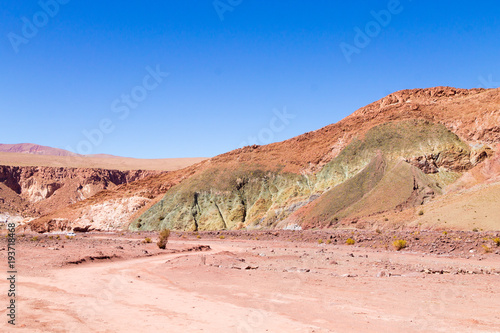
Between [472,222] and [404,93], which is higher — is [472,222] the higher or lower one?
the lower one

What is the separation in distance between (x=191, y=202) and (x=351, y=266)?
137 ft

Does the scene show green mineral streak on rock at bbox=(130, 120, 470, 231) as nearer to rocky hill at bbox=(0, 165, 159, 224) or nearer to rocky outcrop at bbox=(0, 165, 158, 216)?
rocky hill at bbox=(0, 165, 159, 224)

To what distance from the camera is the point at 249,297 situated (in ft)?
37.3

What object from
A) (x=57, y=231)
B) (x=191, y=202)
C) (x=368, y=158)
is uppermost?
(x=368, y=158)

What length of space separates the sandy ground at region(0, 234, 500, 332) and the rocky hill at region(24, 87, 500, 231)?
23.5 m

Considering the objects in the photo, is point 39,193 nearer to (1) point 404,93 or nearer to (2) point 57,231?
(2) point 57,231

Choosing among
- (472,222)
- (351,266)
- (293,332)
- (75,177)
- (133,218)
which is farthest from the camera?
(75,177)

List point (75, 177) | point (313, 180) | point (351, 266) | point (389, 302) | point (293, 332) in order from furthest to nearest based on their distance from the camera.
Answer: point (75, 177), point (313, 180), point (351, 266), point (389, 302), point (293, 332)

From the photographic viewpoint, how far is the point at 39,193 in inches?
3917

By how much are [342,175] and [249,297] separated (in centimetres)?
4319

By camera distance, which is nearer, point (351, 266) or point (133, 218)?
point (351, 266)

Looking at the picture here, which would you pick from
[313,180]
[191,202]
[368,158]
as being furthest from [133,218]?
[368,158]

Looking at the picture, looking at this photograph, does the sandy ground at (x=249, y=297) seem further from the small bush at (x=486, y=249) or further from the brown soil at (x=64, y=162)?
the brown soil at (x=64, y=162)

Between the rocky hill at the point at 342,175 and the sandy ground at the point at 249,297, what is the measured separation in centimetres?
2348
